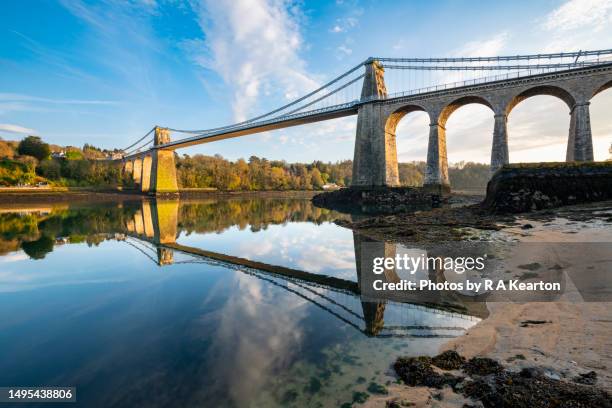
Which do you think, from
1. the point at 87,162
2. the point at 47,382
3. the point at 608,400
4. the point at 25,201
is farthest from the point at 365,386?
the point at 87,162

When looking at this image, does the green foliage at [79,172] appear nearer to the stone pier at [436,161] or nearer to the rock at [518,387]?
the stone pier at [436,161]

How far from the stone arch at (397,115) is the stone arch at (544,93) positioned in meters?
7.63

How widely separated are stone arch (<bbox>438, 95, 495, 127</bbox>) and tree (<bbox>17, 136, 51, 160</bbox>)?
258 feet

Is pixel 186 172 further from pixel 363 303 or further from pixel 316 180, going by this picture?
pixel 363 303

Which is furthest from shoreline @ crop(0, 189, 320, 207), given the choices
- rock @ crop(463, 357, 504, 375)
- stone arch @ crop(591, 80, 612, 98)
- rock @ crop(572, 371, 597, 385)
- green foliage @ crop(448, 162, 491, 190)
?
green foliage @ crop(448, 162, 491, 190)

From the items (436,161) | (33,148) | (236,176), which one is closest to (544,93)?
(436,161)

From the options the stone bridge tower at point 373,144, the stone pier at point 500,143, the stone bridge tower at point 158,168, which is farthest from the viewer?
the stone bridge tower at point 158,168

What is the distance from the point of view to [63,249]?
33.9 ft

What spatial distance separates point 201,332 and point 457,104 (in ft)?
108

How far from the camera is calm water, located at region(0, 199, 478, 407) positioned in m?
2.87

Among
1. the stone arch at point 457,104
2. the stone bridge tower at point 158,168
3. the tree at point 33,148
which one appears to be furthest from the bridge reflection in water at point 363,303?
the tree at point 33,148

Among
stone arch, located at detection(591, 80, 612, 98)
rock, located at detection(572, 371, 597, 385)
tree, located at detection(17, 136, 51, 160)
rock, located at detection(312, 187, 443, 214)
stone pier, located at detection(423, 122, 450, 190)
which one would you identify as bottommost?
rock, located at detection(572, 371, 597, 385)

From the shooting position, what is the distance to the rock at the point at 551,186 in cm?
1292

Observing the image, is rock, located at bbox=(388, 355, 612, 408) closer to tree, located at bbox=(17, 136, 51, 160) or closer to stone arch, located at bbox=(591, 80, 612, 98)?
stone arch, located at bbox=(591, 80, 612, 98)
